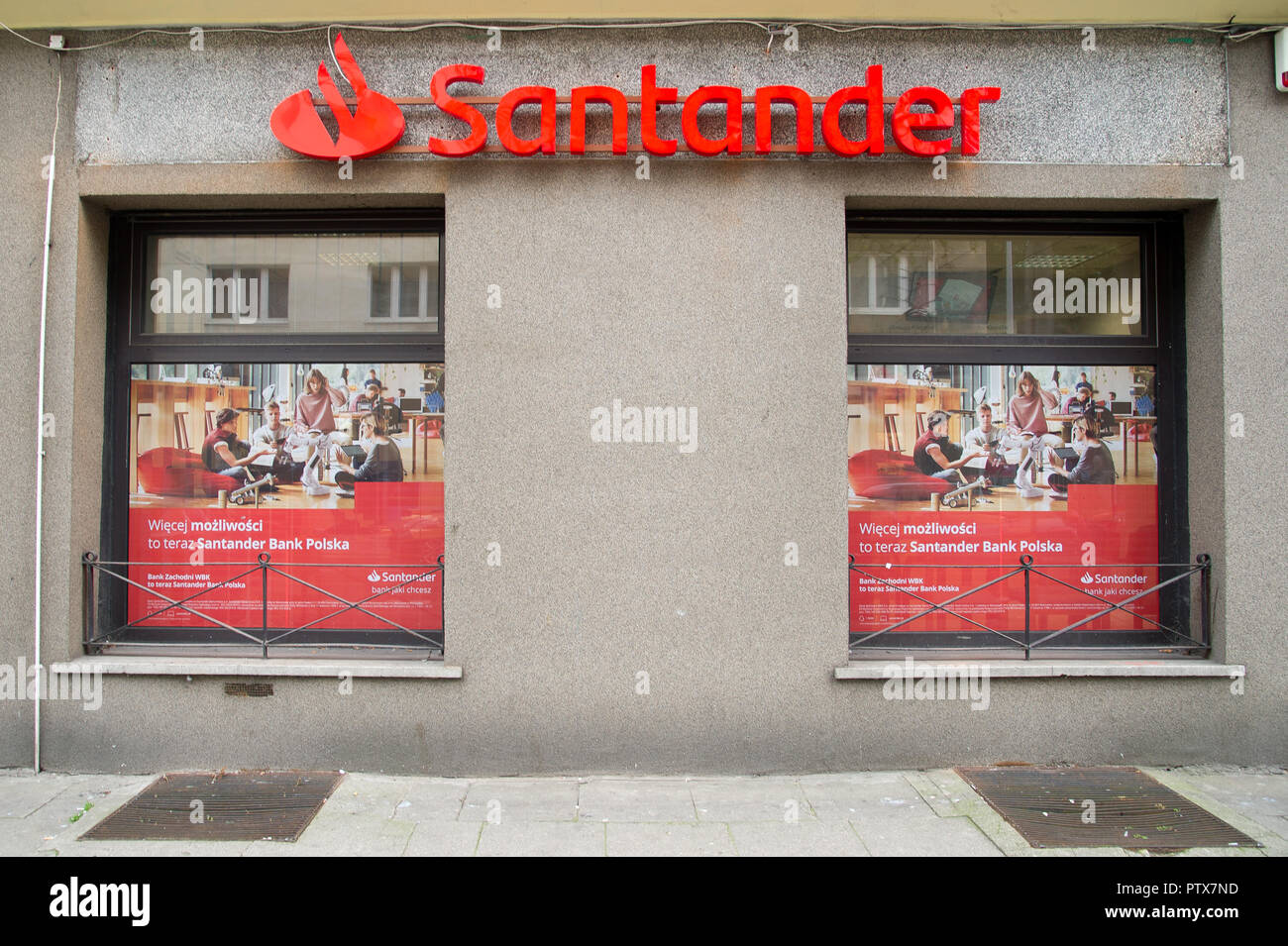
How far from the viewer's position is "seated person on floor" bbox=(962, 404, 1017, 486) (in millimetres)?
6645

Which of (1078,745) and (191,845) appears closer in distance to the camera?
(191,845)

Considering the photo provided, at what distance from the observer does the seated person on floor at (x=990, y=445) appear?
6.64m

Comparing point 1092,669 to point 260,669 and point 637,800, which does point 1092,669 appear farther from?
point 260,669

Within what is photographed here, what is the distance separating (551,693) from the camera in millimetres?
5867

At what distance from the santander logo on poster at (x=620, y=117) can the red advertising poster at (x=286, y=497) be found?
5.79ft

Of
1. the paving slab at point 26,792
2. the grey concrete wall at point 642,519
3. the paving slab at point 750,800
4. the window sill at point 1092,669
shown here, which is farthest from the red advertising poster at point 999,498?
the paving slab at point 26,792

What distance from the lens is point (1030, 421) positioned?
666 centimetres

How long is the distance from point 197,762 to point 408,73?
211 inches

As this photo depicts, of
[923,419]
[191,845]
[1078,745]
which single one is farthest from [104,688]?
[1078,745]

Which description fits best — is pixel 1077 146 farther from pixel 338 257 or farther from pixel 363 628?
pixel 363 628

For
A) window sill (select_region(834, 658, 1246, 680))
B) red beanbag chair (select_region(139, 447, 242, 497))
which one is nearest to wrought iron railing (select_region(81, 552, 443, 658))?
red beanbag chair (select_region(139, 447, 242, 497))

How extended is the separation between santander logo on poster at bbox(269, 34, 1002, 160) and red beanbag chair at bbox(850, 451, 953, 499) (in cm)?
240

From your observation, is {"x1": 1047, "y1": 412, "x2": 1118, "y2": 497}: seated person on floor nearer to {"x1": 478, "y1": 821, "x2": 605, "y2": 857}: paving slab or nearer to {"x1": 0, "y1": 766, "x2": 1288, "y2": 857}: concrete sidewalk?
{"x1": 0, "y1": 766, "x2": 1288, "y2": 857}: concrete sidewalk

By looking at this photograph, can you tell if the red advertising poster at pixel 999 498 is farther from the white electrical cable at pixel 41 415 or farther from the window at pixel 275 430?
the white electrical cable at pixel 41 415
